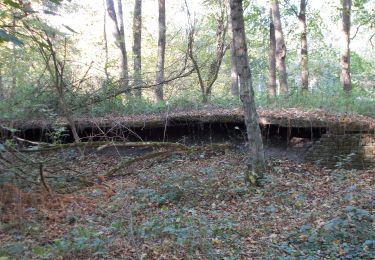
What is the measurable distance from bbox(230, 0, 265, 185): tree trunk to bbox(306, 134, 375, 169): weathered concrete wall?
2.16m

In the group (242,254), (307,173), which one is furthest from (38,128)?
(242,254)

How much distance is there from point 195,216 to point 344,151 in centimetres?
496

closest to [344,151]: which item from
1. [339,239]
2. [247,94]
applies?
[247,94]

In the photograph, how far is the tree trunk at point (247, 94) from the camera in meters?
7.93

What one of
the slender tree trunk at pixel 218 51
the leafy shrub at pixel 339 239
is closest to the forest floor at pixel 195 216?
the leafy shrub at pixel 339 239

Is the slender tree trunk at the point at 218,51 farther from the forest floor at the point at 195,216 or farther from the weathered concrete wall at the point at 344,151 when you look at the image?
the forest floor at the point at 195,216

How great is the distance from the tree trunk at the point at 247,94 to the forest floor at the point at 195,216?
397mm

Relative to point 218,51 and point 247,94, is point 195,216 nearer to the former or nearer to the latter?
point 247,94

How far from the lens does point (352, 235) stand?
5223 millimetres

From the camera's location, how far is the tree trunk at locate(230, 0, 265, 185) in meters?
7.93

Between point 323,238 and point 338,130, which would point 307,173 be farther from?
point 323,238

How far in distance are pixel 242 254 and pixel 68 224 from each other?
118 inches

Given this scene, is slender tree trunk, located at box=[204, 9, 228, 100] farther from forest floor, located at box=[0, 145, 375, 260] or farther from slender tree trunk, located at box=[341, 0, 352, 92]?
forest floor, located at box=[0, 145, 375, 260]

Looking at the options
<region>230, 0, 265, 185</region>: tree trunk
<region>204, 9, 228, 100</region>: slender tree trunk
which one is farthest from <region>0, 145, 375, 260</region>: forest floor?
<region>204, 9, 228, 100</region>: slender tree trunk
